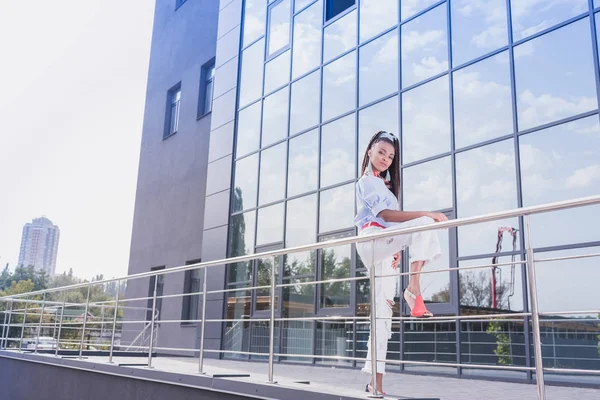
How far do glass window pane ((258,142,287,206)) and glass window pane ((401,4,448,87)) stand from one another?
3383mm

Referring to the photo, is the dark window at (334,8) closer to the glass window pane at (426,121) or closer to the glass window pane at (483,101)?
the glass window pane at (426,121)

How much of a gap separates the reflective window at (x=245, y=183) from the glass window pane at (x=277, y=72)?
162 cm

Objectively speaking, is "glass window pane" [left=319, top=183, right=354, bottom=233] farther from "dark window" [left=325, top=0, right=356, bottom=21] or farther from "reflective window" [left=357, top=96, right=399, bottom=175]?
"dark window" [left=325, top=0, right=356, bottom=21]

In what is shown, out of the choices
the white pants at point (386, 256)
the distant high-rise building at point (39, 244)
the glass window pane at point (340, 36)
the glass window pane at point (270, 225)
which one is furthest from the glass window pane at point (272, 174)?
the distant high-rise building at point (39, 244)

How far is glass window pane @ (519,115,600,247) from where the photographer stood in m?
6.75

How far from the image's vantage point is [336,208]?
1025cm

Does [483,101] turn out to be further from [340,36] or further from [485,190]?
[340,36]

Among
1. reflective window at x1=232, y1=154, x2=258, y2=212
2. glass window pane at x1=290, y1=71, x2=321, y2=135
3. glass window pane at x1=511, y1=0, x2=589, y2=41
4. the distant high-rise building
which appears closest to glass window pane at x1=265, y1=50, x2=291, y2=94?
glass window pane at x1=290, y1=71, x2=321, y2=135

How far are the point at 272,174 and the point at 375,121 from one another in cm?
298

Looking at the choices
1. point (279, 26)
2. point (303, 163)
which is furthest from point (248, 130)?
point (279, 26)

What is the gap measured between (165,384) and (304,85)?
7784 millimetres

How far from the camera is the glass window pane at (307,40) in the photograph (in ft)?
37.7

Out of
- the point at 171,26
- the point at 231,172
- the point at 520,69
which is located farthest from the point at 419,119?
the point at 171,26

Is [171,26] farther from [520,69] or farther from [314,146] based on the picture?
[520,69]
